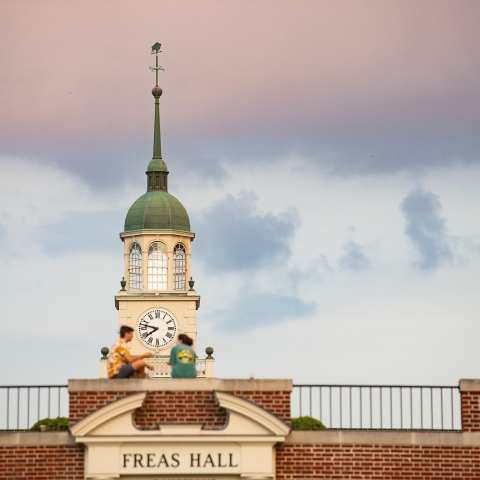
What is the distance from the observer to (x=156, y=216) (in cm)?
11531

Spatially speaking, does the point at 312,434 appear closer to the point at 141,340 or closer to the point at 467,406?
the point at 467,406

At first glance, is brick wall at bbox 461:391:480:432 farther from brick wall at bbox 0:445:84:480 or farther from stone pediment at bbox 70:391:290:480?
brick wall at bbox 0:445:84:480

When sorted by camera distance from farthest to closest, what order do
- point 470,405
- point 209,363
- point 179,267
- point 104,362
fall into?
point 179,267 < point 209,363 < point 104,362 < point 470,405

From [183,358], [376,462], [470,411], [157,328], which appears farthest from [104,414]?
[157,328]

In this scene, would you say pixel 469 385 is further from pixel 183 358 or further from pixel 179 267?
pixel 179 267

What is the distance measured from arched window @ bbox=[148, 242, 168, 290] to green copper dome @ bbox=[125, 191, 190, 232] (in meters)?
1.01

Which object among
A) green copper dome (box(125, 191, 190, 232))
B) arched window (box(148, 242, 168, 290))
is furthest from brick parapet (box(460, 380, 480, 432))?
green copper dome (box(125, 191, 190, 232))

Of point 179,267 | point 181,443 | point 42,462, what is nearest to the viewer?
point 181,443

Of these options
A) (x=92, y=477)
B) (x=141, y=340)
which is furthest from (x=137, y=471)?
(x=141, y=340)

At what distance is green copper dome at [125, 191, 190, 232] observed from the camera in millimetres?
115062

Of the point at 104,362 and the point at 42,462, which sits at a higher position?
the point at 104,362

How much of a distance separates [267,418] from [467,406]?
4208 millimetres

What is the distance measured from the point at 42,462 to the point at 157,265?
63.3 meters

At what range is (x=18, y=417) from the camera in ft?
175
